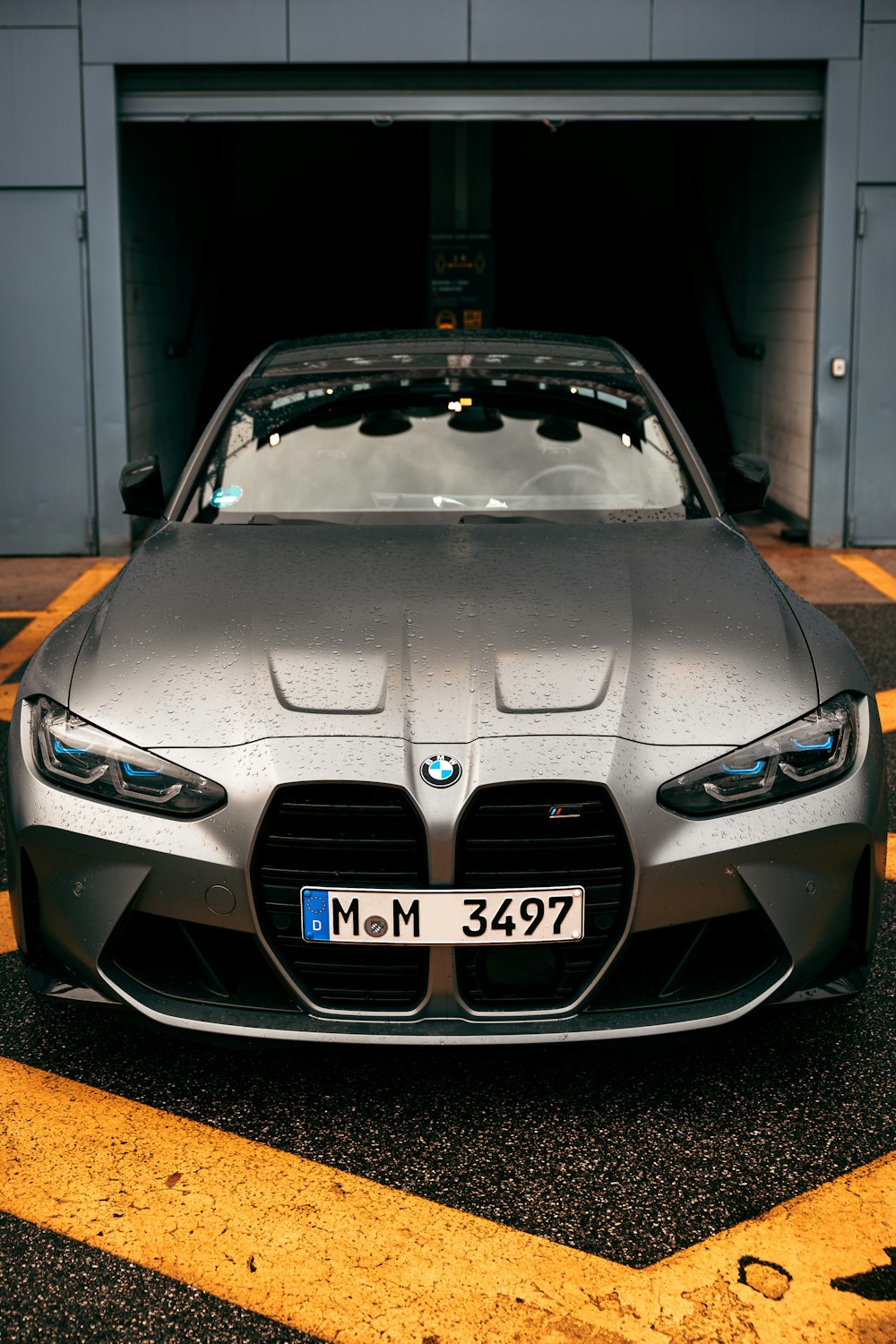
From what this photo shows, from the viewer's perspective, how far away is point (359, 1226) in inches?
94.3

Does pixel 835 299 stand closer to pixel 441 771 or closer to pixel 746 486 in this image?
pixel 746 486

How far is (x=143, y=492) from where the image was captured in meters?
4.27

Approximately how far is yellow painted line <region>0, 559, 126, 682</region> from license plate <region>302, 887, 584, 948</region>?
3.59 metres

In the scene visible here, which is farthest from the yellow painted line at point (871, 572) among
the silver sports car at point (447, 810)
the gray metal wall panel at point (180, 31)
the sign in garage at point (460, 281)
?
the silver sports car at point (447, 810)

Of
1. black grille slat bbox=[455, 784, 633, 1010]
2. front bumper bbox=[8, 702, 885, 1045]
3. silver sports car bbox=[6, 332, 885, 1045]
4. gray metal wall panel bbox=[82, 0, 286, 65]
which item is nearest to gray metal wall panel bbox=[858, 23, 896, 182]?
gray metal wall panel bbox=[82, 0, 286, 65]

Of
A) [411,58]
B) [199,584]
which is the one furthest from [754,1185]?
[411,58]

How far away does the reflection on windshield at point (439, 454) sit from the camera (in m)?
3.92

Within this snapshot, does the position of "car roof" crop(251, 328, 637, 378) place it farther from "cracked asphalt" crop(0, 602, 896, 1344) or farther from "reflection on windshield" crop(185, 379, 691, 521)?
"cracked asphalt" crop(0, 602, 896, 1344)

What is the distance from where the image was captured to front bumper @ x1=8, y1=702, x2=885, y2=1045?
8.35 feet

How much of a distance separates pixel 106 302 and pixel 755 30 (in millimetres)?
4338

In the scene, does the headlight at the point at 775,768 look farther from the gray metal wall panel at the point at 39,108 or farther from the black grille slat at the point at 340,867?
the gray metal wall panel at the point at 39,108

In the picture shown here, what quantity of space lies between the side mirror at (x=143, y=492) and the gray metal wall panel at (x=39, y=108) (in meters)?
5.57

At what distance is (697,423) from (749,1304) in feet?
37.2

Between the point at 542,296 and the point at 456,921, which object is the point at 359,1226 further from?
the point at 542,296
